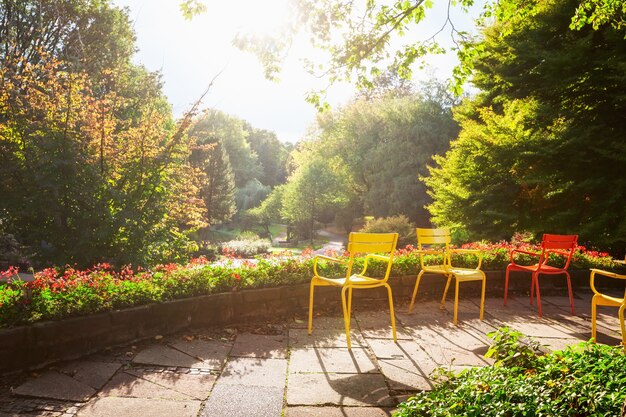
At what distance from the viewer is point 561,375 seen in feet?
8.53

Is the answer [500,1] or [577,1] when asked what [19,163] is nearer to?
[500,1]

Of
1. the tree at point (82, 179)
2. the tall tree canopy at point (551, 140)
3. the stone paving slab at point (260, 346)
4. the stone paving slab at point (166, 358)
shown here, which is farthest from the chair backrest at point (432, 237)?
the tall tree canopy at point (551, 140)

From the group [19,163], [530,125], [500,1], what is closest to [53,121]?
[19,163]

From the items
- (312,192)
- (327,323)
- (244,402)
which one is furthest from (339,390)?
(312,192)

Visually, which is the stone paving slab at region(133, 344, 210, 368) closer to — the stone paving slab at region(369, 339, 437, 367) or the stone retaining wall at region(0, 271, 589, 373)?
the stone retaining wall at region(0, 271, 589, 373)

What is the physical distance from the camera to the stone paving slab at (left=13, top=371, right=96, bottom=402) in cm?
321

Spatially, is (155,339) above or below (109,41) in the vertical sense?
below

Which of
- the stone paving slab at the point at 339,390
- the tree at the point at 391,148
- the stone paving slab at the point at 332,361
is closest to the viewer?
the stone paving slab at the point at 339,390

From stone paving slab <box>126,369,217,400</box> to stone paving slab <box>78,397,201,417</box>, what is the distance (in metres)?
0.17

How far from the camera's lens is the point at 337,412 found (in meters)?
3.09

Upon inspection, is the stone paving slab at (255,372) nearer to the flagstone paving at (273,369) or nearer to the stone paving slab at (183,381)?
the flagstone paving at (273,369)

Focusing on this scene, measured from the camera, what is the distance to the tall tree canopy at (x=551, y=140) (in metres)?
10.4

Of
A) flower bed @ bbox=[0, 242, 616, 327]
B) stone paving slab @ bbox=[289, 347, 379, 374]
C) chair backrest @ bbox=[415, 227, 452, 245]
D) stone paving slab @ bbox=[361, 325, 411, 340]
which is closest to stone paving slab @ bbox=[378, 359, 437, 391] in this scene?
stone paving slab @ bbox=[289, 347, 379, 374]

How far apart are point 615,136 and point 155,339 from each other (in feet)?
36.8
